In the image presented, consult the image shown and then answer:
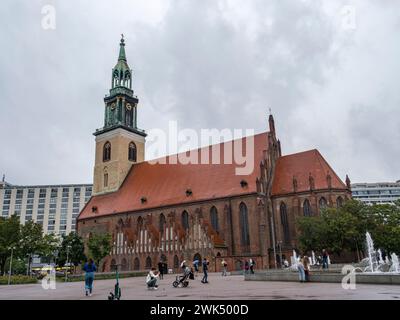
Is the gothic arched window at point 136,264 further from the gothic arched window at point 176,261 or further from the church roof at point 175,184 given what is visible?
the church roof at point 175,184

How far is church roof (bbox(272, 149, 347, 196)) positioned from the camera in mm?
47669

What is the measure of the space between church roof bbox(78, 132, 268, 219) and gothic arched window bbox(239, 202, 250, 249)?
2.08 metres

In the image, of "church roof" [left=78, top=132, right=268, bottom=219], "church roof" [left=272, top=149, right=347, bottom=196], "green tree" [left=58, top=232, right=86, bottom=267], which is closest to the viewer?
A: "church roof" [left=272, top=149, right=347, bottom=196]

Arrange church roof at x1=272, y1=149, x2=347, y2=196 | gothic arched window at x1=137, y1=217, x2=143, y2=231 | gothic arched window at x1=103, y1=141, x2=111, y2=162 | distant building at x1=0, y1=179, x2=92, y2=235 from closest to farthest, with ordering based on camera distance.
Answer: church roof at x1=272, y1=149, x2=347, y2=196
gothic arched window at x1=137, y1=217, x2=143, y2=231
gothic arched window at x1=103, y1=141, x2=111, y2=162
distant building at x1=0, y1=179, x2=92, y2=235

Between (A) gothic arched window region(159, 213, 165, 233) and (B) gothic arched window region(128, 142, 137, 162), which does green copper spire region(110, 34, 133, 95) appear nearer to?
(B) gothic arched window region(128, 142, 137, 162)

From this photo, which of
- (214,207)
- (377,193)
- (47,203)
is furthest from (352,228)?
(47,203)

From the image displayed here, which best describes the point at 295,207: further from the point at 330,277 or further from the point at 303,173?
the point at 330,277

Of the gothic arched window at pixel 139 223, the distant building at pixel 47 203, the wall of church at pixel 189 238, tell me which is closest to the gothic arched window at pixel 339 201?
the wall of church at pixel 189 238

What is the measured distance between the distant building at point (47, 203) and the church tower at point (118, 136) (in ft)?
261

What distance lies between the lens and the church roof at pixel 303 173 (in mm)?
47669

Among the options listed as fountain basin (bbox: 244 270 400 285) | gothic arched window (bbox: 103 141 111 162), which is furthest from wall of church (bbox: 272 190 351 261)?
gothic arched window (bbox: 103 141 111 162)
